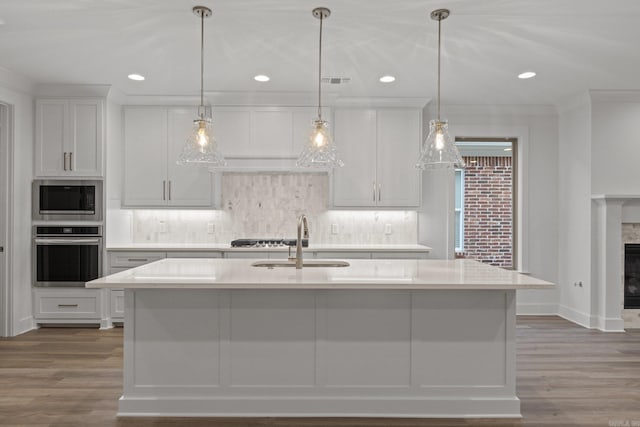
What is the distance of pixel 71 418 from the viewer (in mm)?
2705

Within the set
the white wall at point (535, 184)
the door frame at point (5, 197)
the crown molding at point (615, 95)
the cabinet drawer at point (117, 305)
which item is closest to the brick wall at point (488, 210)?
the white wall at point (535, 184)

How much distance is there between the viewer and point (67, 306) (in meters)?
4.81

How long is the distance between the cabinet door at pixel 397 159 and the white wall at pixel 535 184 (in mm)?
703

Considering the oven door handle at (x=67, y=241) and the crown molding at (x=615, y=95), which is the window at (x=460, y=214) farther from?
the oven door handle at (x=67, y=241)

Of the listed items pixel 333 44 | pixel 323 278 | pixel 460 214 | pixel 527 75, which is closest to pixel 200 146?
pixel 323 278

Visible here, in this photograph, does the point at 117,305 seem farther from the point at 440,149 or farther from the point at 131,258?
the point at 440,149

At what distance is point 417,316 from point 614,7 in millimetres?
2346

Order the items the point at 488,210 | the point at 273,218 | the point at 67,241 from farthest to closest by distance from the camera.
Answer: the point at 488,210, the point at 273,218, the point at 67,241

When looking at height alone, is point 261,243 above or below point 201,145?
below

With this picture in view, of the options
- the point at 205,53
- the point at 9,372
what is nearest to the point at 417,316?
the point at 205,53

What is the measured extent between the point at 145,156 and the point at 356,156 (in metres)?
2.40

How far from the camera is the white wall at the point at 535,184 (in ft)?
18.1

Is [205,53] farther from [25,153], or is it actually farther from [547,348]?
[547,348]

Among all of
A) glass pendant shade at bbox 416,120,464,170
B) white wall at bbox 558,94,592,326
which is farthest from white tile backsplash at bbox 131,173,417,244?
glass pendant shade at bbox 416,120,464,170
